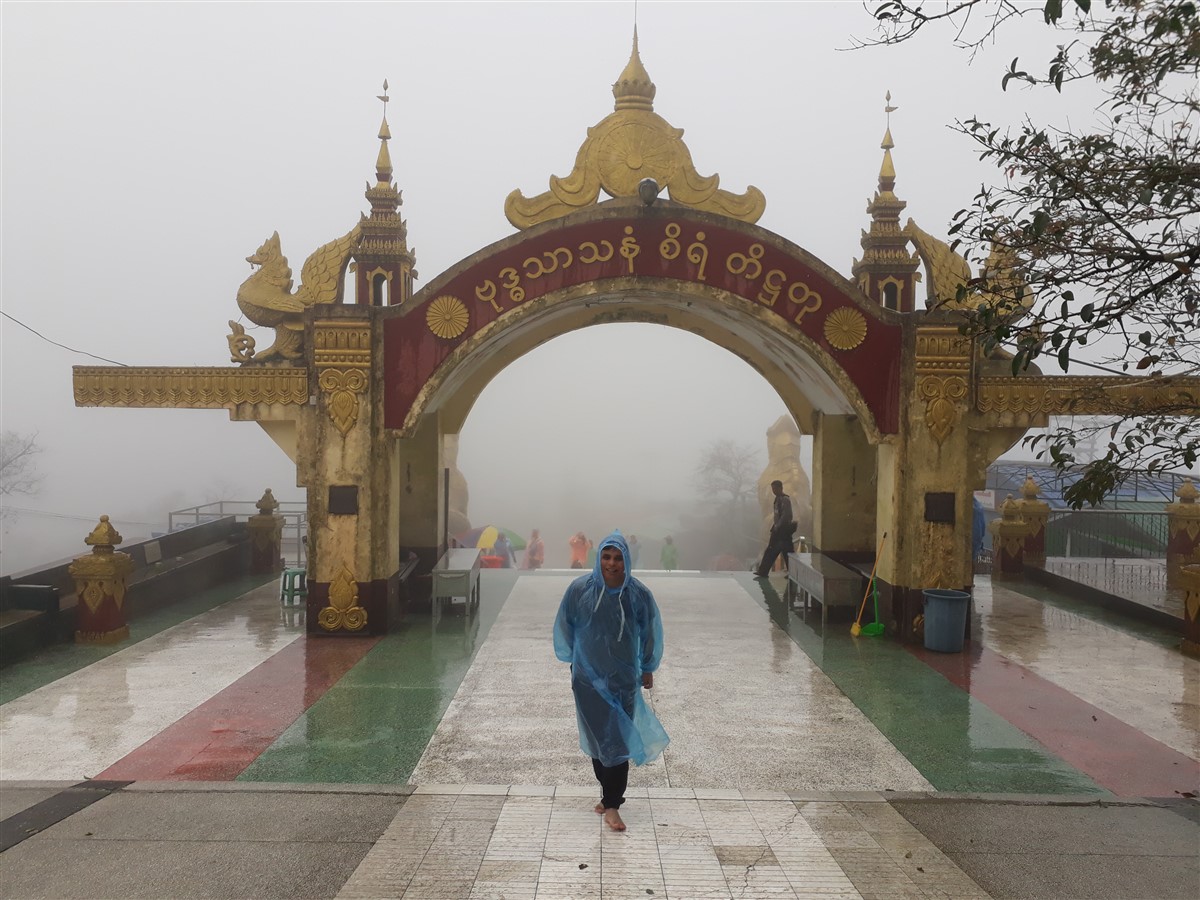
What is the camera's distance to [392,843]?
558 cm

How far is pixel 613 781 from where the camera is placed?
5809mm

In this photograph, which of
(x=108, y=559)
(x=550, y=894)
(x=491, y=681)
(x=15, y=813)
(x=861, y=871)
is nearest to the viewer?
(x=550, y=894)

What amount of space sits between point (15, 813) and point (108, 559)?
5.61 metres

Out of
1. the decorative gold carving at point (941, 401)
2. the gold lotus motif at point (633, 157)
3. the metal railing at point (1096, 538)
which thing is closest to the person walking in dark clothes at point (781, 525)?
the decorative gold carving at point (941, 401)

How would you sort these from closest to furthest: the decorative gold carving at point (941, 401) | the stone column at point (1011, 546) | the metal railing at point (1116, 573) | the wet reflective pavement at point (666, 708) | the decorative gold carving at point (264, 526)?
the wet reflective pavement at point (666, 708), the decorative gold carving at point (941, 401), the metal railing at point (1116, 573), the stone column at point (1011, 546), the decorative gold carving at point (264, 526)

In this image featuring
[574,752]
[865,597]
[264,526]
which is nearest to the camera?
[574,752]

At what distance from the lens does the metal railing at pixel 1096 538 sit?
20828 millimetres

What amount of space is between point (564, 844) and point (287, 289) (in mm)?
8925

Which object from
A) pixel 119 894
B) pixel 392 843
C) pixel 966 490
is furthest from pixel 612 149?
pixel 119 894

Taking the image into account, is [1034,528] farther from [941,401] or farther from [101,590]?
[101,590]

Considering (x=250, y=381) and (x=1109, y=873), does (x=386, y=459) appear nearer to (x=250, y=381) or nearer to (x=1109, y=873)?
(x=250, y=381)

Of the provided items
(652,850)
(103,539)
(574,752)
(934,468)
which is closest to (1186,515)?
(934,468)

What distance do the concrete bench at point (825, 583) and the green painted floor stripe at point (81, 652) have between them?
8.96 meters

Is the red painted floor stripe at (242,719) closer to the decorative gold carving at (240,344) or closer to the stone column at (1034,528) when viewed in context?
the decorative gold carving at (240,344)
